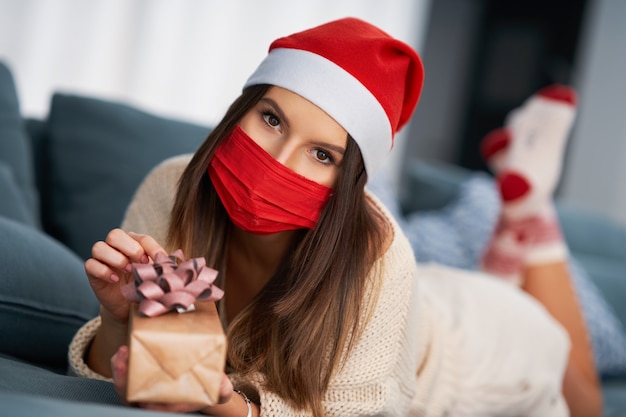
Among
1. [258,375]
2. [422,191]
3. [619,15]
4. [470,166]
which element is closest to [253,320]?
[258,375]

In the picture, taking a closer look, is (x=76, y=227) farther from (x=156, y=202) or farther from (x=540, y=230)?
(x=540, y=230)

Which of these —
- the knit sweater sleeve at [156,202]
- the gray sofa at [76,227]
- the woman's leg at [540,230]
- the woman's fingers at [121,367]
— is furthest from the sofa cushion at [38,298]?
the woman's leg at [540,230]

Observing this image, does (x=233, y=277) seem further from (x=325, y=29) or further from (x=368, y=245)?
(x=325, y=29)

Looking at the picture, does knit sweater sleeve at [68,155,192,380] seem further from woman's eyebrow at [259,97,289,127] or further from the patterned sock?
the patterned sock

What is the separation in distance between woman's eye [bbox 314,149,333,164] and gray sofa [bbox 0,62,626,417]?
49 cm

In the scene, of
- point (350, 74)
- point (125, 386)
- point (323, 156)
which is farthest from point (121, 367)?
point (350, 74)

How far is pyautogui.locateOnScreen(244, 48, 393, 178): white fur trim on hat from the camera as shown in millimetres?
1263

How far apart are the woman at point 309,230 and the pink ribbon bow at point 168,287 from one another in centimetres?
17

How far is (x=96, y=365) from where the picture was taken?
4.24 ft

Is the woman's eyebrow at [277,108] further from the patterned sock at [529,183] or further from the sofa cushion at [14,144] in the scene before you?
the patterned sock at [529,183]

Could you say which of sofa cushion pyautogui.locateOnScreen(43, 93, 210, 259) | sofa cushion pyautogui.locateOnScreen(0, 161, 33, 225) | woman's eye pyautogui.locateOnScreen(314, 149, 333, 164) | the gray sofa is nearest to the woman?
woman's eye pyautogui.locateOnScreen(314, 149, 333, 164)

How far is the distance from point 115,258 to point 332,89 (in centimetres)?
45

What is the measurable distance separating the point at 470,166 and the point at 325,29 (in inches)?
182

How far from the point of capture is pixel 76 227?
190 centimetres
